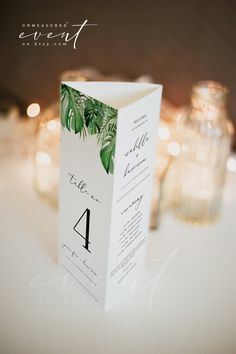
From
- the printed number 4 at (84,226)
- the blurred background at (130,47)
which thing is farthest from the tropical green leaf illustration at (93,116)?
the blurred background at (130,47)

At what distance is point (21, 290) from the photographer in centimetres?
69

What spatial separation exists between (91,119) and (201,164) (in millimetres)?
422

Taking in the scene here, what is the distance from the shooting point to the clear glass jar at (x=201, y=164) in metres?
0.85

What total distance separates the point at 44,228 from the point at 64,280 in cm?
16

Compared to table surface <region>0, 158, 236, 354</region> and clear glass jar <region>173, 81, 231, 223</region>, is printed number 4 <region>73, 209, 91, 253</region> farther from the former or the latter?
clear glass jar <region>173, 81, 231, 223</region>

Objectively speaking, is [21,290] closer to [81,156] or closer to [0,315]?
[0,315]

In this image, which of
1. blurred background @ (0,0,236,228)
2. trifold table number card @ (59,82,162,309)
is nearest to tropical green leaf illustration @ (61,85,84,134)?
trifold table number card @ (59,82,162,309)

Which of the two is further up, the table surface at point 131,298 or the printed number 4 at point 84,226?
the printed number 4 at point 84,226

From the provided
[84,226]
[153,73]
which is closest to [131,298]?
[84,226]

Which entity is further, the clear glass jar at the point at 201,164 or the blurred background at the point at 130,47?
the blurred background at the point at 130,47

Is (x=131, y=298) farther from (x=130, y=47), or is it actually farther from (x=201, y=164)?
(x=130, y=47)

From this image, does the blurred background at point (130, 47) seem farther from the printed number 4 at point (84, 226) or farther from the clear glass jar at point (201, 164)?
the printed number 4 at point (84, 226)

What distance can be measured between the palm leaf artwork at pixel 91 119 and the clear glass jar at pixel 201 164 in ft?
1.17

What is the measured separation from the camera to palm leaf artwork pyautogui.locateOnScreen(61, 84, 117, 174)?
51cm
